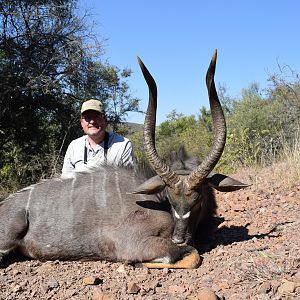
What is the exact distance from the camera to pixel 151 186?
3.39m

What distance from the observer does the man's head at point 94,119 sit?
4.43m

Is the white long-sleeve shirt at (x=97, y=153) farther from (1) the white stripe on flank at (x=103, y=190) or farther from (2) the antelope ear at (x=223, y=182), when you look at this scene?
(2) the antelope ear at (x=223, y=182)

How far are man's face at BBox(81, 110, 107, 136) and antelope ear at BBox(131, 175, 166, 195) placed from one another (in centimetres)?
120

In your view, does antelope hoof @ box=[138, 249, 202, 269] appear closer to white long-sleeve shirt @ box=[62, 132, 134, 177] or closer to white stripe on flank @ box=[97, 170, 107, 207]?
white stripe on flank @ box=[97, 170, 107, 207]

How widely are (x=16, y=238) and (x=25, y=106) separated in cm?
755

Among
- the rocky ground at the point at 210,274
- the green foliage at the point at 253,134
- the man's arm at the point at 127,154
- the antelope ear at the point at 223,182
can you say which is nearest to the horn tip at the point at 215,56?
the antelope ear at the point at 223,182

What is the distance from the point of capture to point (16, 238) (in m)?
3.65

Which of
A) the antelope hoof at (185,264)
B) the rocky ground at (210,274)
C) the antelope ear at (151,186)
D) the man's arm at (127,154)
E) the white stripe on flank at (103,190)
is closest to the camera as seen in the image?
the rocky ground at (210,274)

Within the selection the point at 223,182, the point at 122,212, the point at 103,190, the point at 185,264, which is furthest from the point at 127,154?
the point at 185,264

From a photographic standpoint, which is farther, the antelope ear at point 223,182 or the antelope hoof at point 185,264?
the antelope ear at point 223,182

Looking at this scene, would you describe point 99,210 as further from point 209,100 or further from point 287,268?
point 287,268

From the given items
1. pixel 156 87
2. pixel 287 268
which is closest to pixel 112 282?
pixel 287 268

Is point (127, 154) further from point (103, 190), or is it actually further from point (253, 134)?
point (253, 134)

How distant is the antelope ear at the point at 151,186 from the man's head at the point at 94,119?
1200 millimetres
